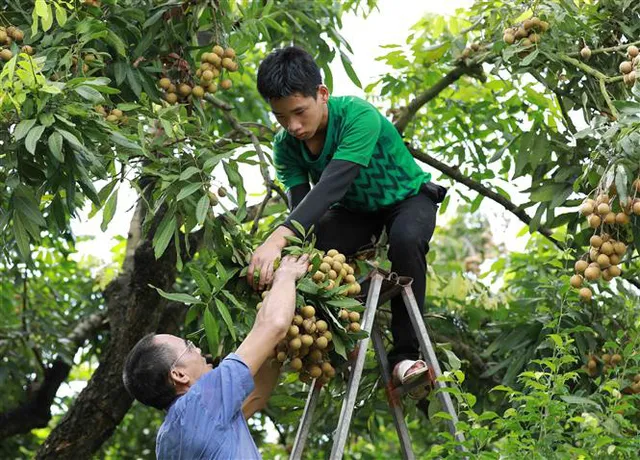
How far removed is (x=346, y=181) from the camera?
14.5 ft

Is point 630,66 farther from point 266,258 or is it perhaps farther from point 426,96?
point 426,96

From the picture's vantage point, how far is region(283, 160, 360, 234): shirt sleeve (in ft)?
14.3

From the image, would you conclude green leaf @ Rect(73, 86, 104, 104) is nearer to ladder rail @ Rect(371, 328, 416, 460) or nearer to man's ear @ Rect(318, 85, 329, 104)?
man's ear @ Rect(318, 85, 329, 104)

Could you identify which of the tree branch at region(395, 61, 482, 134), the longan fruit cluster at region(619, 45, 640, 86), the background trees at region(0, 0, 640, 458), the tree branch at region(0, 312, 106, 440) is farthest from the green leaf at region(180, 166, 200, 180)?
Answer: the tree branch at region(0, 312, 106, 440)

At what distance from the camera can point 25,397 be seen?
770cm

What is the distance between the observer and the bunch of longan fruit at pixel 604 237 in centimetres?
459

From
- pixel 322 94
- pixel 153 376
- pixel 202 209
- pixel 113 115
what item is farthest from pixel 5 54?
pixel 153 376

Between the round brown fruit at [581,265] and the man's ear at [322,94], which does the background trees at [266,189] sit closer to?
the round brown fruit at [581,265]

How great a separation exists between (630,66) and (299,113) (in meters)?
1.49

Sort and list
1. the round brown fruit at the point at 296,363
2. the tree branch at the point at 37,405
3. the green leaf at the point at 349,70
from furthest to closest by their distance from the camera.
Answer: the tree branch at the point at 37,405
the green leaf at the point at 349,70
the round brown fruit at the point at 296,363

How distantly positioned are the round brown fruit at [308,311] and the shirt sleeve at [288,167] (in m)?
0.91

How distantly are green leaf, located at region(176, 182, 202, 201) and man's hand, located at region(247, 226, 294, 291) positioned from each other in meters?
0.48

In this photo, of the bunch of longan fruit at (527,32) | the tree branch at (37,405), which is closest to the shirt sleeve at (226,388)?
the bunch of longan fruit at (527,32)

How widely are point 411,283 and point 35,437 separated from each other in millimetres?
5169
